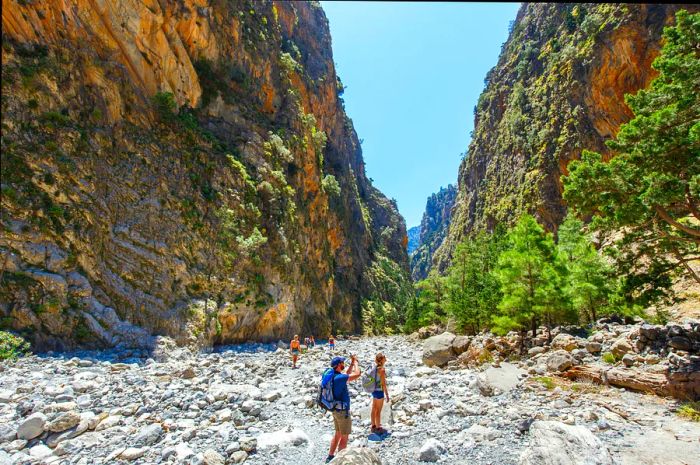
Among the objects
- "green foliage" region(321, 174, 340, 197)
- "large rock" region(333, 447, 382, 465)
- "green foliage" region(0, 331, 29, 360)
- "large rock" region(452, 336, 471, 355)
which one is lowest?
"large rock" region(333, 447, 382, 465)

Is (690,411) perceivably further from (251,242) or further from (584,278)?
(251,242)

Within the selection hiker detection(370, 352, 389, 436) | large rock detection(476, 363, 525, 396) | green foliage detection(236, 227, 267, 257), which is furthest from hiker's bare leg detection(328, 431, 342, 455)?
green foliage detection(236, 227, 267, 257)

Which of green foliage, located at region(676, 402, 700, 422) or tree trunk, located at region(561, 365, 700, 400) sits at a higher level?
tree trunk, located at region(561, 365, 700, 400)

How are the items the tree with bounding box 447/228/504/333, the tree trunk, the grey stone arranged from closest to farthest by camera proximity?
1. the grey stone
2. the tree trunk
3. the tree with bounding box 447/228/504/333

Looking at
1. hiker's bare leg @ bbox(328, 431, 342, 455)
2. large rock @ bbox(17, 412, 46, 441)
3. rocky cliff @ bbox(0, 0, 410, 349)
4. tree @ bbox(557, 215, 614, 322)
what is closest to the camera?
hiker's bare leg @ bbox(328, 431, 342, 455)

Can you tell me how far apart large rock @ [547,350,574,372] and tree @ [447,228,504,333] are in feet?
38.9

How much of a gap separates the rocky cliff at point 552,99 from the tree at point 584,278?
73.2ft

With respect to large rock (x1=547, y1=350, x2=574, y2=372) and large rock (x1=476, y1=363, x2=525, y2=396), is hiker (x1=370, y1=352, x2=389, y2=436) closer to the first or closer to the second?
large rock (x1=476, y1=363, x2=525, y2=396)

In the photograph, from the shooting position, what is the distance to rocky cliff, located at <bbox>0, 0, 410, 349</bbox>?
17.2 meters

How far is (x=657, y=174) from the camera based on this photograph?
33.7ft

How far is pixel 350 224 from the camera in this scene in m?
71.1

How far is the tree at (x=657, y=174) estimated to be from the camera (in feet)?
33.0

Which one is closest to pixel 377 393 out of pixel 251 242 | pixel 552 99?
pixel 251 242

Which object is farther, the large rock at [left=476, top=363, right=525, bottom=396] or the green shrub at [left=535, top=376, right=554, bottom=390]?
the large rock at [left=476, top=363, right=525, bottom=396]
